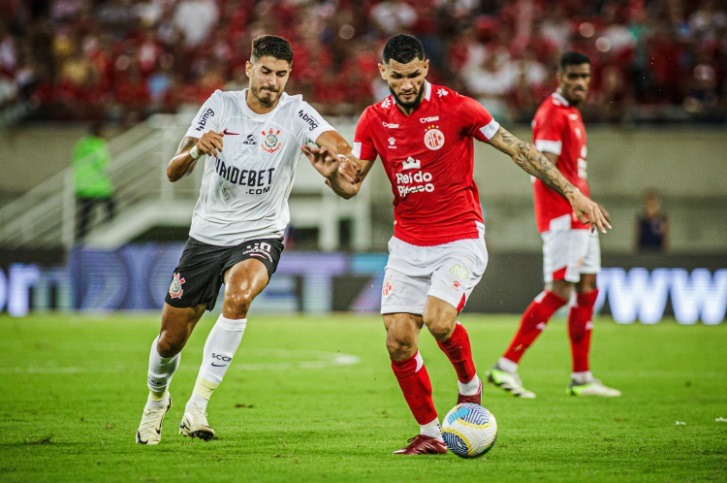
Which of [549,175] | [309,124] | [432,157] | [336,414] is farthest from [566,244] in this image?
[309,124]

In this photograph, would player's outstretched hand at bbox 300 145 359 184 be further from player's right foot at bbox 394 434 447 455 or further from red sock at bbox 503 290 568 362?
red sock at bbox 503 290 568 362

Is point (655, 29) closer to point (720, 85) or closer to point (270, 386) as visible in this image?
point (720, 85)

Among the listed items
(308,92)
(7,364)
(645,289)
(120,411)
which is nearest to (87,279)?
(308,92)

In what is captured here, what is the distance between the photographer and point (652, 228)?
61.1 ft

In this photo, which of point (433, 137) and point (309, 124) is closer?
point (433, 137)

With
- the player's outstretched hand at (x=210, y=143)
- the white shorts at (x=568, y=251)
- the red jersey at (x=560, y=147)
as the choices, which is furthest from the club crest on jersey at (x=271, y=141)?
the white shorts at (x=568, y=251)

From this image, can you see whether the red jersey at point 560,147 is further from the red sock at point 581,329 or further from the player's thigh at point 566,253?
the red sock at point 581,329

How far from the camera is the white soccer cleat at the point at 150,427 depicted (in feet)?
23.1

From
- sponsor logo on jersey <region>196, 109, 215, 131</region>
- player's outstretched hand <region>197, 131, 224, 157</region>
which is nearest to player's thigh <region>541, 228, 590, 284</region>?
sponsor logo on jersey <region>196, 109, 215, 131</region>

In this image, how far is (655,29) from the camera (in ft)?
68.5

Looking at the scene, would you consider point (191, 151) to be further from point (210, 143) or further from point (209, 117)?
point (209, 117)

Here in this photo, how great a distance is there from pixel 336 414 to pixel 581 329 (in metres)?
2.73

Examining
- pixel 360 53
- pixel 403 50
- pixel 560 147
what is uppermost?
pixel 360 53

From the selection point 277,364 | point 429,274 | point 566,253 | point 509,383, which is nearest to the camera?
point 429,274
